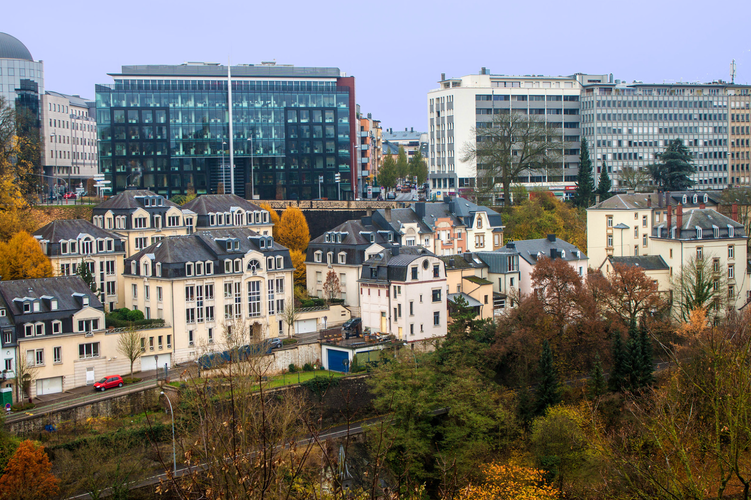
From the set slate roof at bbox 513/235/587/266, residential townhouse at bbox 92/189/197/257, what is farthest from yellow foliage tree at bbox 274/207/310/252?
slate roof at bbox 513/235/587/266

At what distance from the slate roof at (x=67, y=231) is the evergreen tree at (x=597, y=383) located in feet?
119

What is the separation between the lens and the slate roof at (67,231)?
215 feet

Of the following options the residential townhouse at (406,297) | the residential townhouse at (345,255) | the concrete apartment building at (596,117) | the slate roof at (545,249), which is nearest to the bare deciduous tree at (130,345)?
the residential townhouse at (406,297)

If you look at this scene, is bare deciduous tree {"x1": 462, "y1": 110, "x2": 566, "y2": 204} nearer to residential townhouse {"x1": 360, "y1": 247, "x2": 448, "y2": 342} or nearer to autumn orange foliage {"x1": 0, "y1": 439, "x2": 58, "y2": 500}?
residential townhouse {"x1": 360, "y1": 247, "x2": 448, "y2": 342}

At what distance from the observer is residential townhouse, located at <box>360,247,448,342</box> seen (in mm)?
64938

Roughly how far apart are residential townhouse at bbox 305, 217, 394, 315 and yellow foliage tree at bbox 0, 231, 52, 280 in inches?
881

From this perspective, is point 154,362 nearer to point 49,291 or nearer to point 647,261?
point 49,291

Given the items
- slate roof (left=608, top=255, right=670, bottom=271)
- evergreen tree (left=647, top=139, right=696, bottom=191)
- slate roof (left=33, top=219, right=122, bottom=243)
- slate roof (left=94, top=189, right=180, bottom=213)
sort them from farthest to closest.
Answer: evergreen tree (left=647, top=139, right=696, bottom=191)
slate roof (left=608, top=255, right=670, bottom=271)
slate roof (left=94, top=189, right=180, bottom=213)
slate roof (left=33, top=219, right=122, bottom=243)

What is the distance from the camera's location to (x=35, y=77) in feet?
408

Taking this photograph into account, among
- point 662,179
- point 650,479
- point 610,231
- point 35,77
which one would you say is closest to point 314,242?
point 610,231

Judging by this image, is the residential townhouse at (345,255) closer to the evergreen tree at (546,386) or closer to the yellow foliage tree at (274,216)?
the yellow foliage tree at (274,216)

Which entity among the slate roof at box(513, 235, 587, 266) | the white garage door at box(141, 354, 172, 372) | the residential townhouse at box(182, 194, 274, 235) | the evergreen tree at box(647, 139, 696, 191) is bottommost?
the white garage door at box(141, 354, 172, 372)

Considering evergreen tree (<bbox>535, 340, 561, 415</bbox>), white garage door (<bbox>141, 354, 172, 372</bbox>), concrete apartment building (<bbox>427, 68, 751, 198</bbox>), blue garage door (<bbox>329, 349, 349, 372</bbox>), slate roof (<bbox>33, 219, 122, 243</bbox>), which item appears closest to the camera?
evergreen tree (<bbox>535, 340, 561, 415</bbox>)

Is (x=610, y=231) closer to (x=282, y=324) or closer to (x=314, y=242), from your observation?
(x=314, y=242)
